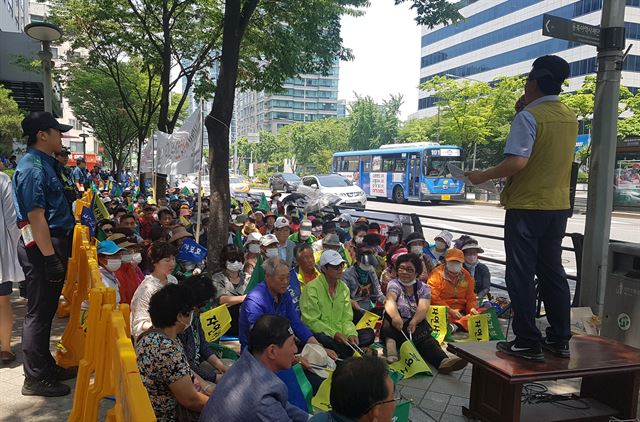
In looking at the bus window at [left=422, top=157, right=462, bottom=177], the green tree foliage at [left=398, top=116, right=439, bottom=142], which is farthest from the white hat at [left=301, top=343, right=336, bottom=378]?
the green tree foliage at [left=398, top=116, right=439, bottom=142]

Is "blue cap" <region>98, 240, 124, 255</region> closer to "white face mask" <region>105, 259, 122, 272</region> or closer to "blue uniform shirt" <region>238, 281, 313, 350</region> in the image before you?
"white face mask" <region>105, 259, 122, 272</region>

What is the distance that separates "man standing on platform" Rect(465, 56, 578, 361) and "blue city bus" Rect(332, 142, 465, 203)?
2039cm

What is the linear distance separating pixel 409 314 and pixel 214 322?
197 cm

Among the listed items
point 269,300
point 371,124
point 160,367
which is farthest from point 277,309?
point 371,124

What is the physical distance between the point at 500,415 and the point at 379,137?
48.7 metres

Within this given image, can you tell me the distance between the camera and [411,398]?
13.2ft

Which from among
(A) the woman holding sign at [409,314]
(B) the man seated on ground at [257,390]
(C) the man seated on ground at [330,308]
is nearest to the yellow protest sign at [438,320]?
(A) the woman holding sign at [409,314]

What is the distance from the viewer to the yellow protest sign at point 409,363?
4465mm

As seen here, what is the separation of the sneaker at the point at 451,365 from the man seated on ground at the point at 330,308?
2.68 feet

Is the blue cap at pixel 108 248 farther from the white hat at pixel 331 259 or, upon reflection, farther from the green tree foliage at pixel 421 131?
the green tree foliage at pixel 421 131

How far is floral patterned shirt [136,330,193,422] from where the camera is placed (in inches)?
99.3

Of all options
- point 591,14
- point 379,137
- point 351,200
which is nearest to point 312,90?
point 379,137

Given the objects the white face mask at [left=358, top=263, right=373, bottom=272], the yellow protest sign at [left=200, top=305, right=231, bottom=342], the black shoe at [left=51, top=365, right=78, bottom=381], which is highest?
the white face mask at [left=358, top=263, right=373, bottom=272]

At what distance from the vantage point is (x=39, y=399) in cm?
358
